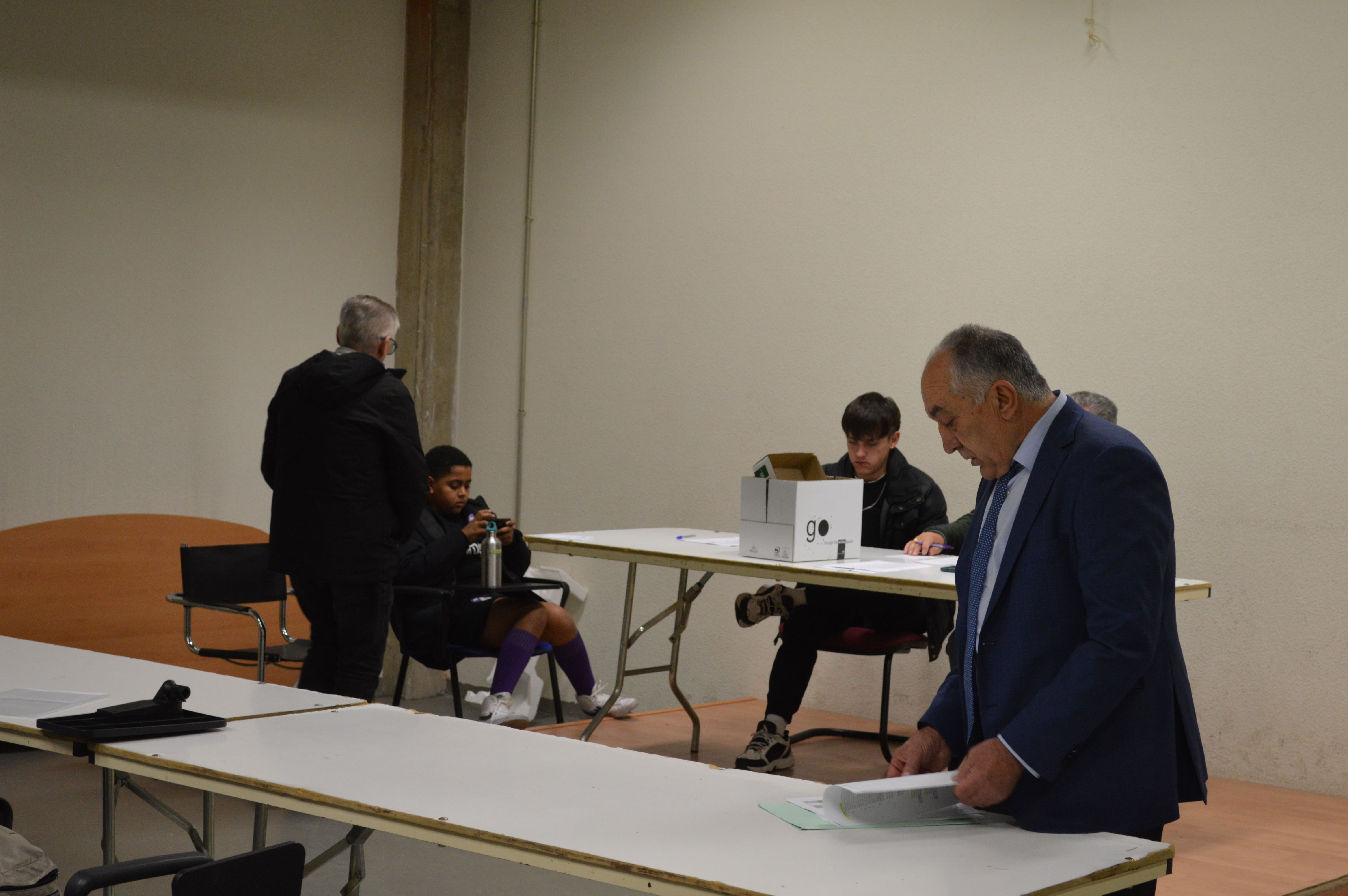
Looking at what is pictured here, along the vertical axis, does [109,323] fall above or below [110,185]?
below

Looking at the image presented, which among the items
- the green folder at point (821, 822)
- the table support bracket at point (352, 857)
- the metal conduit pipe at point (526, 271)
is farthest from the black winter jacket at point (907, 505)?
the green folder at point (821, 822)

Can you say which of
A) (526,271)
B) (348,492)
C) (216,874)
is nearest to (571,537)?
(348,492)

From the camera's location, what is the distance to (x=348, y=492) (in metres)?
3.96

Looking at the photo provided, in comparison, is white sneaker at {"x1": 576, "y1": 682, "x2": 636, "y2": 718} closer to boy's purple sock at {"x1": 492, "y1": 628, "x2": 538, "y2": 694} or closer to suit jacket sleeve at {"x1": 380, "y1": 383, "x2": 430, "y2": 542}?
boy's purple sock at {"x1": 492, "y1": 628, "x2": 538, "y2": 694}

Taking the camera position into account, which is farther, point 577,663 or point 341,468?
point 577,663

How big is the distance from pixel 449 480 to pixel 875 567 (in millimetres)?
1805

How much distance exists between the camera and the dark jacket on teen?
4.73 meters

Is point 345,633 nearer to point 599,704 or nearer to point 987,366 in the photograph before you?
point 599,704

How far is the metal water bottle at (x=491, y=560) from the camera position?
15.9 ft

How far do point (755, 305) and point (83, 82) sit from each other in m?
2.84

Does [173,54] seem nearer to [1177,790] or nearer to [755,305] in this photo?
[755,305]

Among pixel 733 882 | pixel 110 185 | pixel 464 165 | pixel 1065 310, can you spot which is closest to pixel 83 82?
pixel 110 185

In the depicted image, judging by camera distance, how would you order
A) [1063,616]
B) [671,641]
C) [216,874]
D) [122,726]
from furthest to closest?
[671,641] < [122,726] < [1063,616] < [216,874]

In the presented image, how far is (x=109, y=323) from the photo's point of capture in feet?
17.7
